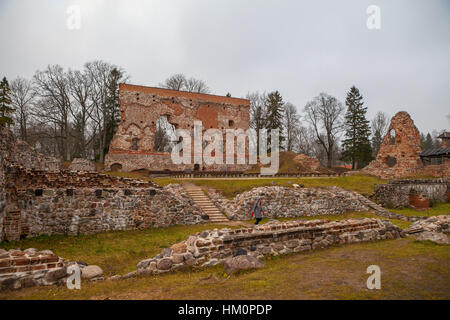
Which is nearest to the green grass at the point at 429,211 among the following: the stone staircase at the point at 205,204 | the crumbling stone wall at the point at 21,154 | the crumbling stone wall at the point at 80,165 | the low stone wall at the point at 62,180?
the stone staircase at the point at 205,204

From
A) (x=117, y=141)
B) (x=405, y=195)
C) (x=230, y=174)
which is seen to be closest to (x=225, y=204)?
(x=230, y=174)

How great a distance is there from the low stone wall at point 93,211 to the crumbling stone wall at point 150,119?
67.3 ft

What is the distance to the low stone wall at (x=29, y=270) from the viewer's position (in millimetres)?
4721

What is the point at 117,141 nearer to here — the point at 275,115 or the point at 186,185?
the point at 186,185

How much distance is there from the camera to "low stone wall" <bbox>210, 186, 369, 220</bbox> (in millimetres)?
14954

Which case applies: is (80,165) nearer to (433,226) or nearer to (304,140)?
(433,226)

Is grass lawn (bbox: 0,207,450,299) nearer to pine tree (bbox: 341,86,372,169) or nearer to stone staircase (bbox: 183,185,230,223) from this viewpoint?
stone staircase (bbox: 183,185,230,223)

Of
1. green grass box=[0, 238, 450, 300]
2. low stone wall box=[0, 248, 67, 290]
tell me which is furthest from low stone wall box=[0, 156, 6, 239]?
green grass box=[0, 238, 450, 300]

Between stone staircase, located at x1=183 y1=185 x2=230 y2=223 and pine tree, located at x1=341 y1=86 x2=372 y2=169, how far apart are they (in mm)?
34749

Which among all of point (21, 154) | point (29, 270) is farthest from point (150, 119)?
point (29, 270)

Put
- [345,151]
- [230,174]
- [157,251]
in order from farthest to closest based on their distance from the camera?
[345,151], [230,174], [157,251]

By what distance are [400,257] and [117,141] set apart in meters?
31.1

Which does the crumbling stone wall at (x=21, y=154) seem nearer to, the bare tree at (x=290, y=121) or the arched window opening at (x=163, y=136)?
the arched window opening at (x=163, y=136)

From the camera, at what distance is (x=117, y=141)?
104 feet
